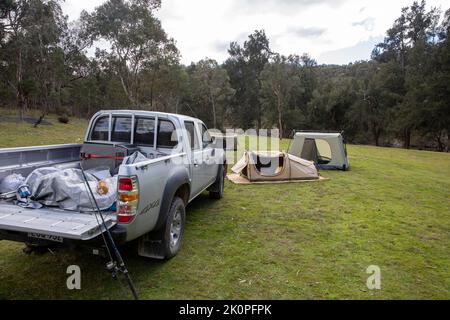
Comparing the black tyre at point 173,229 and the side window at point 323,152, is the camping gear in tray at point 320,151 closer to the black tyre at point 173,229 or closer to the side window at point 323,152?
the side window at point 323,152

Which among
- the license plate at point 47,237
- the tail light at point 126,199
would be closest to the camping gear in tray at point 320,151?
the tail light at point 126,199

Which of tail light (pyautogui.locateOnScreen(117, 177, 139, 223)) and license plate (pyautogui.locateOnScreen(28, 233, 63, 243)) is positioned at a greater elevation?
tail light (pyautogui.locateOnScreen(117, 177, 139, 223))

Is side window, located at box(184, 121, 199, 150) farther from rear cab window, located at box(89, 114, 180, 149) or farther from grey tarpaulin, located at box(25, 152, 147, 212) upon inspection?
grey tarpaulin, located at box(25, 152, 147, 212)

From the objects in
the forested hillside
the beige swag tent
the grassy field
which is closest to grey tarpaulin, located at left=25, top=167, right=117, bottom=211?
the grassy field

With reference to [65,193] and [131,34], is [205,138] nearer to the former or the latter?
[65,193]

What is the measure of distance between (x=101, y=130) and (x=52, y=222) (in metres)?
2.52

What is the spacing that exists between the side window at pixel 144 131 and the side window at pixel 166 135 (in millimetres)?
115

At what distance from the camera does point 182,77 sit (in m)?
32.7

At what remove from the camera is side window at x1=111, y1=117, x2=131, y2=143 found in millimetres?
5055

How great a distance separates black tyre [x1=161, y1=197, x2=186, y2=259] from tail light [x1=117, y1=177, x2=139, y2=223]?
801 millimetres

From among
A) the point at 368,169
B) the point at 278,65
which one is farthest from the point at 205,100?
the point at 368,169

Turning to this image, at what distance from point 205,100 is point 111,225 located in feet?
155

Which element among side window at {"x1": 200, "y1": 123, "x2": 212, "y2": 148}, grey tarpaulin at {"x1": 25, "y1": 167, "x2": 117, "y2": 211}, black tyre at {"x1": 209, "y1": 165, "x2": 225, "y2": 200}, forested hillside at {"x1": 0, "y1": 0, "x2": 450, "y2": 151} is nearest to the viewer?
grey tarpaulin at {"x1": 25, "y1": 167, "x2": 117, "y2": 211}
